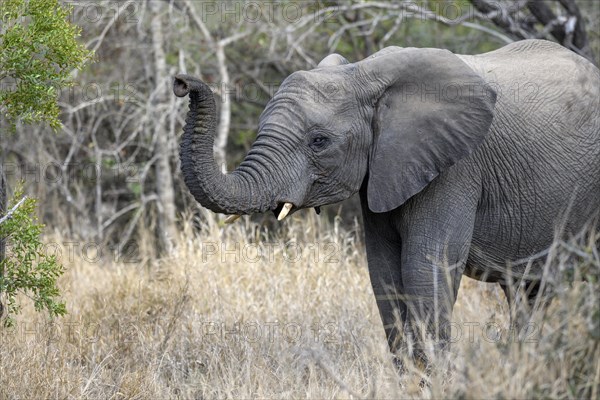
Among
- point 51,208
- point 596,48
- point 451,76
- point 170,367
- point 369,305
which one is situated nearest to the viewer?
point 451,76

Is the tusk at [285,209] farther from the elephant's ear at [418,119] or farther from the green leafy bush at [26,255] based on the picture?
the green leafy bush at [26,255]

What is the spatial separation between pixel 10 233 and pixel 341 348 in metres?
2.41

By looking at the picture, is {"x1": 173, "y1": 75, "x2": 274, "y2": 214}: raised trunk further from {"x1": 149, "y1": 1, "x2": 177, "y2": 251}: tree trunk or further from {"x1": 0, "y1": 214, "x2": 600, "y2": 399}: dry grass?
{"x1": 149, "y1": 1, "x2": 177, "y2": 251}: tree trunk

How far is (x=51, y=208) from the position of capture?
12.1 metres

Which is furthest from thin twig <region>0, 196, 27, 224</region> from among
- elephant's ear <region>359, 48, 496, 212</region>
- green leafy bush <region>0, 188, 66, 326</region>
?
elephant's ear <region>359, 48, 496, 212</region>

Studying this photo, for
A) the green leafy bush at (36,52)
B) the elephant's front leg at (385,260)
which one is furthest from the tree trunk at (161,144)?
the green leafy bush at (36,52)

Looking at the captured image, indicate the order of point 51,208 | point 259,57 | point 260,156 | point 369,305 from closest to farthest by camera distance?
1. point 260,156
2. point 369,305
3. point 51,208
4. point 259,57

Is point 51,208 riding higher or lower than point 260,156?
lower

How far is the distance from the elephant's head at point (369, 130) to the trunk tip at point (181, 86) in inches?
22.3

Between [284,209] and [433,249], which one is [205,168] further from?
[433,249]

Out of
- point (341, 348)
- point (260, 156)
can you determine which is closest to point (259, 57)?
point (341, 348)

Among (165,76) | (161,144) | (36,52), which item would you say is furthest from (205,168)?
(165,76)

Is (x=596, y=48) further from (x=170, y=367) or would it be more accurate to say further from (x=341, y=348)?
(x=170, y=367)

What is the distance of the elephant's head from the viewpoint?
5336 mm
